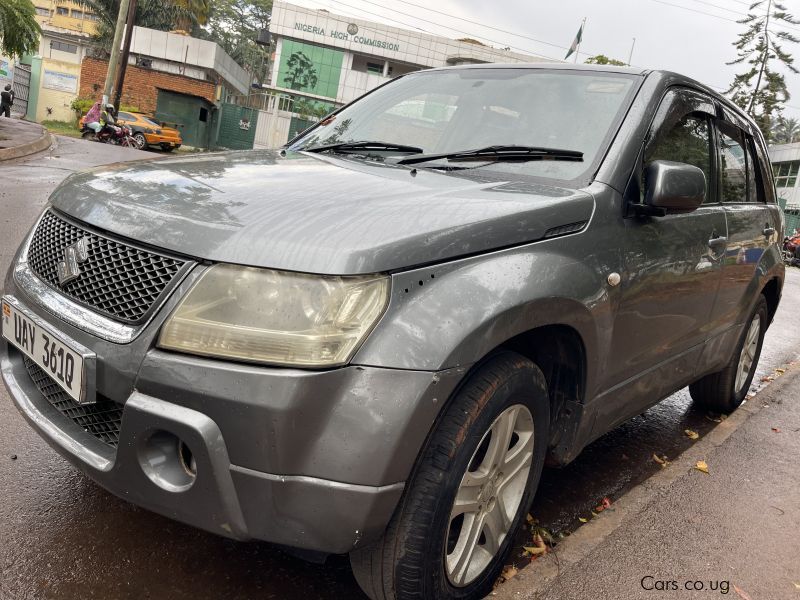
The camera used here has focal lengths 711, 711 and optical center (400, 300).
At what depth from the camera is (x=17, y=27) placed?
1962cm

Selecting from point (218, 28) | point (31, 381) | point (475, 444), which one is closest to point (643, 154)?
point (475, 444)

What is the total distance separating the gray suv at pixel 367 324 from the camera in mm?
1664

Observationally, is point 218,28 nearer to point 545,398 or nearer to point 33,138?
point 33,138

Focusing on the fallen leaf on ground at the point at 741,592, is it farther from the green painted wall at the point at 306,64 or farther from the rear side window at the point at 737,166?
the green painted wall at the point at 306,64

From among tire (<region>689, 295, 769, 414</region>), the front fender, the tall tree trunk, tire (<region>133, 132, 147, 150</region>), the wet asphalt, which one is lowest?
tire (<region>133, 132, 147, 150</region>)

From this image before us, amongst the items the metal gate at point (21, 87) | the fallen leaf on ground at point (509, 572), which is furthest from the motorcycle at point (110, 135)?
the fallen leaf on ground at point (509, 572)

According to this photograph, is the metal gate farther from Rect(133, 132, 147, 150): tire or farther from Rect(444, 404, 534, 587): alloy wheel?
Rect(444, 404, 534, 587): alloy wheel

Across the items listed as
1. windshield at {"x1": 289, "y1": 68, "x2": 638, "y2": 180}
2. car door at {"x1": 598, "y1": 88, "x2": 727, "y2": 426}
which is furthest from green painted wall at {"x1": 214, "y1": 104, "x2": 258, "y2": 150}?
car door at {"x1": 598, "y1": 88, "x2": 727, "y2": 426}

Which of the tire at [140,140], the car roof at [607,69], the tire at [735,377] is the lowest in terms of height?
the tire at [140,140]

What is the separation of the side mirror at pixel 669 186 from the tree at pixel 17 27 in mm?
21550

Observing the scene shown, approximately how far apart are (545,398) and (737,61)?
4810 cm

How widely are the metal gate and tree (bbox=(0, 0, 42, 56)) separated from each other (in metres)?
15.4

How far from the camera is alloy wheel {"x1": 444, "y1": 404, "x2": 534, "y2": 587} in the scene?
2.06m

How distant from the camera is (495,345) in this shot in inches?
74.5
